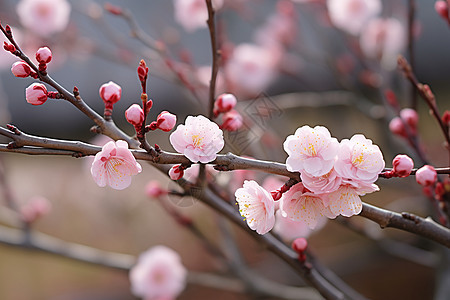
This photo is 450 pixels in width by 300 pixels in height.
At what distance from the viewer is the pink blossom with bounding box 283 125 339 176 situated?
512mm

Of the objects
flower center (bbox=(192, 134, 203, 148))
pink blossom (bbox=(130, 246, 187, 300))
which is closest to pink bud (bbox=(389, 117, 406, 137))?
flower center (bbox=(192, 134, 203, 148))

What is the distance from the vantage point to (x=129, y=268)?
116cm

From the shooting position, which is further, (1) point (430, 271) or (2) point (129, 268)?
(1) point (430, 271)

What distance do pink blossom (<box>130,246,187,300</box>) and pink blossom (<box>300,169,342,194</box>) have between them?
0.79 m

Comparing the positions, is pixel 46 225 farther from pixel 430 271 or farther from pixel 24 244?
pixel 430 271

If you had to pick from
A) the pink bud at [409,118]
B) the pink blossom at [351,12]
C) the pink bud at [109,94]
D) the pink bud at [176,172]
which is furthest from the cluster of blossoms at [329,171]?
the pink blossom at [351,12]

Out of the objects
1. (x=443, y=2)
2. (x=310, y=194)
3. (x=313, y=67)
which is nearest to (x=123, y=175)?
(x=310, y=194)

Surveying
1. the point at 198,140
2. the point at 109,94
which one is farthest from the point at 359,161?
the point at 109,94

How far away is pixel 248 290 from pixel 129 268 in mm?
296

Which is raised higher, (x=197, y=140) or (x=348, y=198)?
(x=197, y=140)

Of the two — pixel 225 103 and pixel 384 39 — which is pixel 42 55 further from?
pixel 384 39

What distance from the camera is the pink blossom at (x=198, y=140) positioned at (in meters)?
0.53

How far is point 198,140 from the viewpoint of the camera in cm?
54

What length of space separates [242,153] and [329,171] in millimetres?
384
